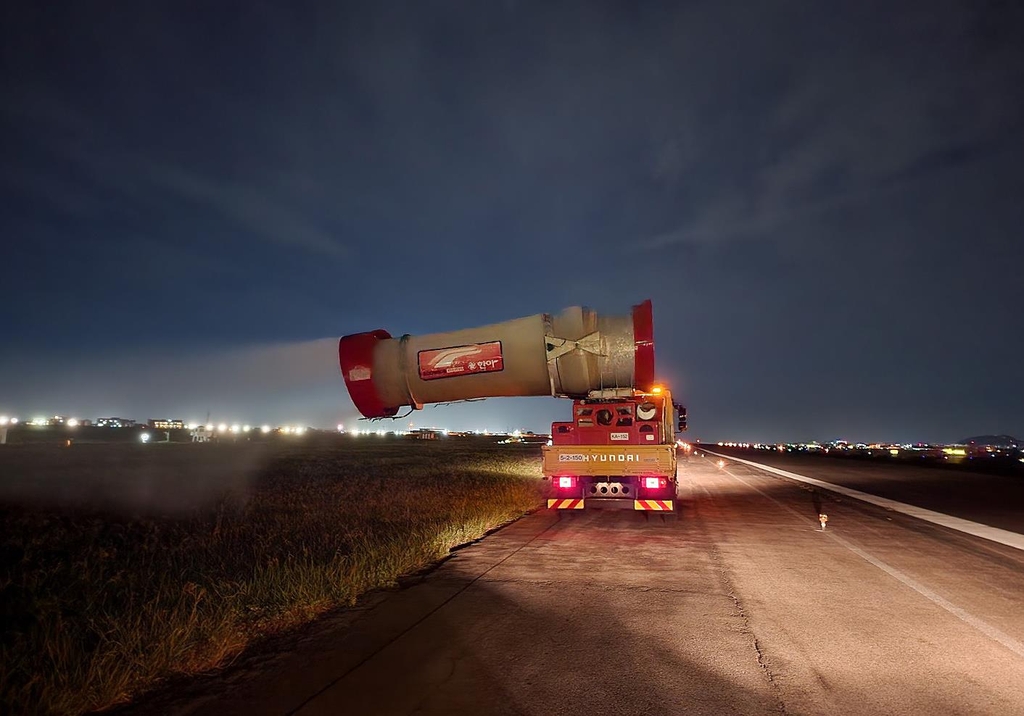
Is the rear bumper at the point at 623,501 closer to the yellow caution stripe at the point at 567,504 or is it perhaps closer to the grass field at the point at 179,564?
the yellow caution stripe at the point at 567,504

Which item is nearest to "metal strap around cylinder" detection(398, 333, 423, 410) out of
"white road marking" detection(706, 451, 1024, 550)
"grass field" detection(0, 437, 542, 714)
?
"grass field" detection(0, 437, 542, 714)

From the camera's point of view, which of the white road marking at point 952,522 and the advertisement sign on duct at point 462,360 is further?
the white road marking at point 952,522

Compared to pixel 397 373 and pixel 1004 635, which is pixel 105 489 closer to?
pixel 397 373

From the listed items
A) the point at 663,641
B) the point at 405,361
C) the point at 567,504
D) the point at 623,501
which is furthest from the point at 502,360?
the point at 663,641

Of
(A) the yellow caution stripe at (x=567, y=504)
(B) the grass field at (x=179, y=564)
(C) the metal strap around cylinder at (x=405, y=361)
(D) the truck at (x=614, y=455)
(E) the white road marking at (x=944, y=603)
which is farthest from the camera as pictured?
(A) the yellow caution stripe at (x=567, y=504)

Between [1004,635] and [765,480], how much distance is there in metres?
22.1

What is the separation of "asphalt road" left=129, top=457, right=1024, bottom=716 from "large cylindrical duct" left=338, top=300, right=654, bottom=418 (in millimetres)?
2575

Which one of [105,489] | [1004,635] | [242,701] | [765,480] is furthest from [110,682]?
[765,480]

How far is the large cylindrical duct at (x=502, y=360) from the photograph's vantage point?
966 centimetres

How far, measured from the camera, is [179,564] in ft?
28.5

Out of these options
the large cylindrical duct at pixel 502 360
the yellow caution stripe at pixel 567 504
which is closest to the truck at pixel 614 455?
the yellow caution stripe at pixel 567 504

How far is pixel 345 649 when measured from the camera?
16.4ft

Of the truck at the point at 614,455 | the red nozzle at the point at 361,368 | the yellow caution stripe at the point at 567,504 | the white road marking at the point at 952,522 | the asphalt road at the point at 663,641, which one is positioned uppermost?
the red nozzle at the point at 361,368

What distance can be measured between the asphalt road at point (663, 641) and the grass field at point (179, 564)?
496mm
